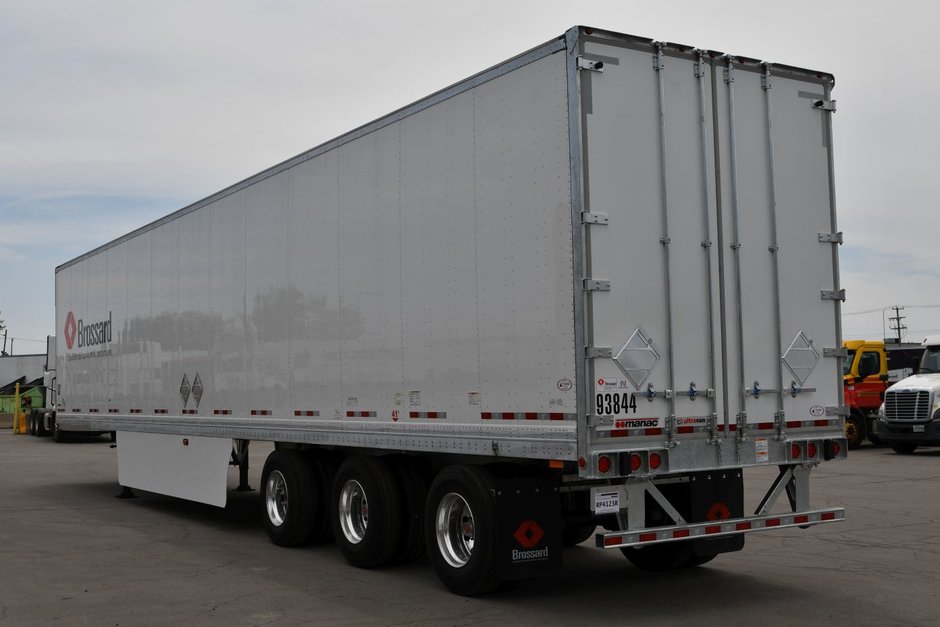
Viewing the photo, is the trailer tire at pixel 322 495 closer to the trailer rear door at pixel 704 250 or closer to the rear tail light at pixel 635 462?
the rear tail light at pixel 635 462

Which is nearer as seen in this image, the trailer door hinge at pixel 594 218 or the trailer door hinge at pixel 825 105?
the trailer door hinge at pixel 594 218

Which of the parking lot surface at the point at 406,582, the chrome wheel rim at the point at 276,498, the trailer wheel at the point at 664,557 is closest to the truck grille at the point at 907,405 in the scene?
the parking lot surface at the point at 406,582

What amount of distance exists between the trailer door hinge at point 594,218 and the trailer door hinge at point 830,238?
7.96 ft

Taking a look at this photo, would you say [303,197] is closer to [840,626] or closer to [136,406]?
[136,406]

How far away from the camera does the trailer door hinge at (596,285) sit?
25.8ft

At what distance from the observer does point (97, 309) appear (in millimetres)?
18172

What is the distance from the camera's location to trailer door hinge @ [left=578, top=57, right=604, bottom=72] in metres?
8.02

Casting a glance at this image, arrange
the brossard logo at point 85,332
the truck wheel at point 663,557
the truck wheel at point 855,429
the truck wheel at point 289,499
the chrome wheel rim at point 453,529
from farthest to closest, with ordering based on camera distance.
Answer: the truck wheel at point 855,429, the brossard logo at point 85,332, the truck wheel at point 289,499, the truck wheel at point 663,557, the chrome wheel rim at point 453,529

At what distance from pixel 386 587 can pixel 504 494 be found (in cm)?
174

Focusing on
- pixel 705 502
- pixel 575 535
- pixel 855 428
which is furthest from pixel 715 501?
pixel 855 428

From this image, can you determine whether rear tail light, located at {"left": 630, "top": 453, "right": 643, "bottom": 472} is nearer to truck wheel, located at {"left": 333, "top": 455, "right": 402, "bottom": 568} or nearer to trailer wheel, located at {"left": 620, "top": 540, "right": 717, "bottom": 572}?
trailer wheel, located at {"left": 620, "top": 540, "right": 717, "bottom": 572}

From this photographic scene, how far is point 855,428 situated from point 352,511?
1888 centimetres

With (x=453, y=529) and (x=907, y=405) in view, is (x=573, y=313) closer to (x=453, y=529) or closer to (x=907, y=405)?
(x=453, y=529)

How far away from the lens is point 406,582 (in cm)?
968
